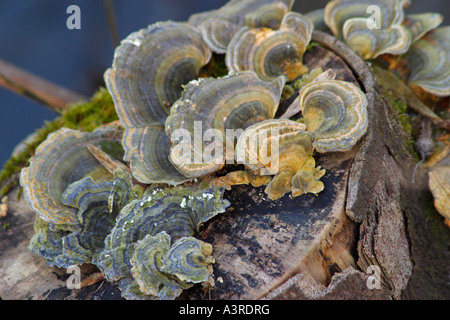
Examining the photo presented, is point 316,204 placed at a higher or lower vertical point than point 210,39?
lower

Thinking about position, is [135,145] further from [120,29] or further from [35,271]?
[120,29]

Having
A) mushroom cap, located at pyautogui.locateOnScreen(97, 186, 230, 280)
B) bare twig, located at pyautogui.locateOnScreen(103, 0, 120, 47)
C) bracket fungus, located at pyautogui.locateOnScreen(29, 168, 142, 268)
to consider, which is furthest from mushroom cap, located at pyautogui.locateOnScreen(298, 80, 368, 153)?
bare twig, located at pyautogui.locateOnScreen(103, 0, 120, 47)

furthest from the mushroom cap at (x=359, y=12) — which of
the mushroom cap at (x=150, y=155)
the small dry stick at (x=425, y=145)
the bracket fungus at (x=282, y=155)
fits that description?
the mushroom cap at (x=150, y=155)

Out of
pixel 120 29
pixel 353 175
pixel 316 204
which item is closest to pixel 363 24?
pixel 353 175

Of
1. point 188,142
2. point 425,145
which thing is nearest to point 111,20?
point 188,142

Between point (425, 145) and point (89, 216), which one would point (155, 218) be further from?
point (425, 145)

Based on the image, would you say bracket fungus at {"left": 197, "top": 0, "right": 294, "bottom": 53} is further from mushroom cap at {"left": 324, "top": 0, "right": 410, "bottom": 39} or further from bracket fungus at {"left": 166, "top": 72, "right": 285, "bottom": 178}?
bracket fungus at {"left": 166, "top": 72, "right": 285, "bottom": 178}
